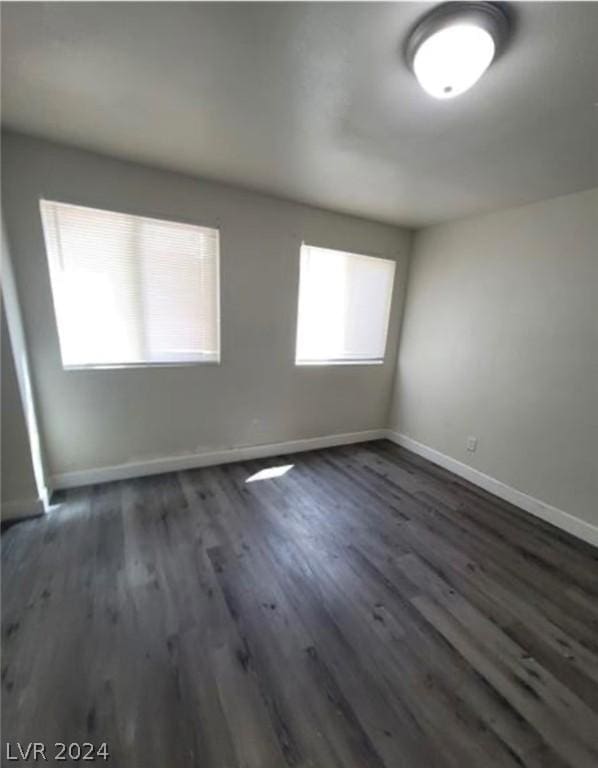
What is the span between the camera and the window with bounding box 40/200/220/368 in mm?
2203

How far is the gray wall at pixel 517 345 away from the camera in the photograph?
7.37ft

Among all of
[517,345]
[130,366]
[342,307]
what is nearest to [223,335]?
[130,366]

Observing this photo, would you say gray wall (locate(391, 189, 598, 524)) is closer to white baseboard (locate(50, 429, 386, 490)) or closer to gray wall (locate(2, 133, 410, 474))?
gray wall (locate(2, 133, 410, 474))

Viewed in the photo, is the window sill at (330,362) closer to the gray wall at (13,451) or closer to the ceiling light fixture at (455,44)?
the gray wall at (13,451)

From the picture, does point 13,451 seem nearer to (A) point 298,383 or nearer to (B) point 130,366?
(B) point 130,366

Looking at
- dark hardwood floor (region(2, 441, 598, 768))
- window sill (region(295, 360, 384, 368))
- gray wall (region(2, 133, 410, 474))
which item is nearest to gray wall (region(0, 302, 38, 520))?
dark hardwood floor (region(2, 441, 598, 768))

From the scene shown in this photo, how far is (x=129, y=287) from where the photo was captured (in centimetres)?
238

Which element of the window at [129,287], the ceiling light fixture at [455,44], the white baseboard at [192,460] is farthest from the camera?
the white baseboard at [192,460]

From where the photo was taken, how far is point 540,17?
40.0 inches

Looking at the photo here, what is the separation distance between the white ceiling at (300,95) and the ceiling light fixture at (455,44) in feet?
0.18

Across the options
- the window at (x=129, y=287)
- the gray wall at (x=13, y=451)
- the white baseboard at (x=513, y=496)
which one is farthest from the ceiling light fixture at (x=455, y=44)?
the white baseboard at (x=513, y=496)

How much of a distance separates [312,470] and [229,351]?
1348 mm

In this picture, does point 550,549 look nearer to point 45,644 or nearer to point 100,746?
point 100,746

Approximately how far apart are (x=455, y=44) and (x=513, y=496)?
2893mm
